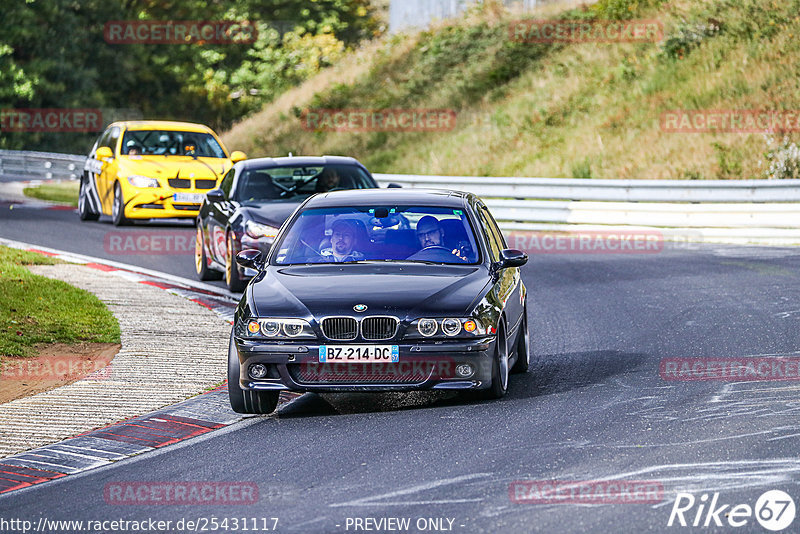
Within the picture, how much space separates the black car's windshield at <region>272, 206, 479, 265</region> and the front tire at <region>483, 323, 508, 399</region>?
82 centimetres

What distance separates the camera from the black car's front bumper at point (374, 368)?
910 cm

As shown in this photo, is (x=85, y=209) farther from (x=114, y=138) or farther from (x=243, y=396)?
(x=243, y=396)

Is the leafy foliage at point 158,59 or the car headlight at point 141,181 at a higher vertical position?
the leafy foliage at point 158,59

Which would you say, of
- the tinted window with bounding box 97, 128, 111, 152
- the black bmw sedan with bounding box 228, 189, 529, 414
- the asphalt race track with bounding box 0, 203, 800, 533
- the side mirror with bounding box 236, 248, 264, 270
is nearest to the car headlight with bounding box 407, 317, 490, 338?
the black bmw sedan with bounding box 228, 189, 529, 414

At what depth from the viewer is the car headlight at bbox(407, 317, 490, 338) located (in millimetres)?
9133

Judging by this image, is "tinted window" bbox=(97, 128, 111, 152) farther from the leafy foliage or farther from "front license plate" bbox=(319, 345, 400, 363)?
the leafy foliage

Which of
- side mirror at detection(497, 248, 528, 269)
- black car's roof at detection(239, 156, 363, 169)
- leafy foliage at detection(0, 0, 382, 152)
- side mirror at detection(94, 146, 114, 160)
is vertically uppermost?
leafy foliage at detection(0, 0, 382, 152)

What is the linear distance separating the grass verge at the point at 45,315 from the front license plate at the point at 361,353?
12.3 feet

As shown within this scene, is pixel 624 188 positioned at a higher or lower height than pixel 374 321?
lower

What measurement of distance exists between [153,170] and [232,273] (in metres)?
7.86

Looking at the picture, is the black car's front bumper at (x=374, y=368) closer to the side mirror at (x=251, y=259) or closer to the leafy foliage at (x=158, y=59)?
the side mirror at (x=251, y=259)

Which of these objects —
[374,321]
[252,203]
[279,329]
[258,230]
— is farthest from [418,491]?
[252,203]

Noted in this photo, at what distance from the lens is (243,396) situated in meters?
9.41

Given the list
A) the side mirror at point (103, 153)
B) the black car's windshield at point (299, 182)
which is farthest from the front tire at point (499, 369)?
the side mirror at point (103, 153)
